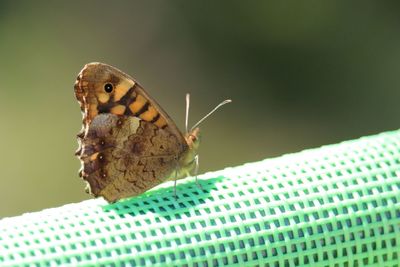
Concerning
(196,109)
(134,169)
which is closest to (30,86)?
(196,109)

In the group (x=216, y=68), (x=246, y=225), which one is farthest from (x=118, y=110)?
(x=216, y=68)

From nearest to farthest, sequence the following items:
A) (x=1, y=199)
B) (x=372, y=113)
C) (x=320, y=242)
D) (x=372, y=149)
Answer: (x=320, y=242)
(x=372, y=149)
(x=1, y=199)
(x=372, y=113)

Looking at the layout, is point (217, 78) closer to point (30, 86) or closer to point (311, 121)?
point (311, 121)

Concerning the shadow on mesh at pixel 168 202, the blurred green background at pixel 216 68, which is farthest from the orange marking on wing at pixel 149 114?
the blurred green background at pixel 216 68

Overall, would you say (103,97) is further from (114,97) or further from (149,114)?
(149,114)

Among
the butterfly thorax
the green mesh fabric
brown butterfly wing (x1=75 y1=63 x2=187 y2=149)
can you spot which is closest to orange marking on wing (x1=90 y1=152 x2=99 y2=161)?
brown butterfly wing (x1=75 y1=63 x2=187 y2=149)

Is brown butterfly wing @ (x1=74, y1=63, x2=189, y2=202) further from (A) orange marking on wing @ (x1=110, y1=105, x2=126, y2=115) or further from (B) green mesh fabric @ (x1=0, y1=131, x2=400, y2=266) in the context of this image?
(B) green mesh fabric @ (x1=0, y1=131, x2=400, y2=266)
